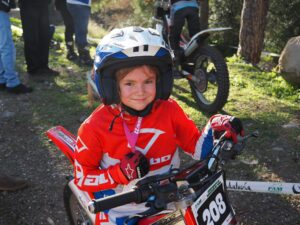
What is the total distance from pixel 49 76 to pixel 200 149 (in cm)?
507

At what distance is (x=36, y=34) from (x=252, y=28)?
4205 mm

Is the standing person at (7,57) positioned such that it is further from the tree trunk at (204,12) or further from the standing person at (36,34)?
the tree trunk at (204,12)

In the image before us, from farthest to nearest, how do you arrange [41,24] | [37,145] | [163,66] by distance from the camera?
[41,24] → [37,145] → [163,66]

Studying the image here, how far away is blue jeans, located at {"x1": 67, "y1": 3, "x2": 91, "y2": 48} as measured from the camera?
730cm

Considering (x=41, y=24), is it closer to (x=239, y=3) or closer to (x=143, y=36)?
(x=143, y=36)

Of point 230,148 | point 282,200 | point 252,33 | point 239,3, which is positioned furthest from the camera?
point 239,3

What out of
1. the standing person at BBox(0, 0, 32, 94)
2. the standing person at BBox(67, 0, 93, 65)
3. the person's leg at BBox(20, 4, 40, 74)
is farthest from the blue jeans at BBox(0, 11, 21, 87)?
the standing person at BBox(67, 0, 93, 65)

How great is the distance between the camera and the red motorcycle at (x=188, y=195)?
1.60 m

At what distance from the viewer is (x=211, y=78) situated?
5.05m

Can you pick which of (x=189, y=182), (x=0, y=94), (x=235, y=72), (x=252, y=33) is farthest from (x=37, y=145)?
(x=252, y=33)

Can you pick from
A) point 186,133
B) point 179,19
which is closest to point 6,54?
point 179,19

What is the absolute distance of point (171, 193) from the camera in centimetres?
162

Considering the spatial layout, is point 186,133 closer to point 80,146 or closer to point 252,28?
point 80,146

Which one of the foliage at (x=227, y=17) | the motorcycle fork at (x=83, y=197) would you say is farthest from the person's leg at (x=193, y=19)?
the foliage at (x=227, y=17)
